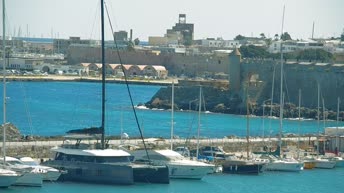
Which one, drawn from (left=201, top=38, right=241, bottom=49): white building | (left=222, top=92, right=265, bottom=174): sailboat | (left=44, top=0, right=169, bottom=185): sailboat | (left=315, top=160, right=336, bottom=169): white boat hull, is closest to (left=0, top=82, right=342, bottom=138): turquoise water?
(left=315, top=160, right=336, bottom=169): white boat hull

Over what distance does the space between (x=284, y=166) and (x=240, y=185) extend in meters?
3.23

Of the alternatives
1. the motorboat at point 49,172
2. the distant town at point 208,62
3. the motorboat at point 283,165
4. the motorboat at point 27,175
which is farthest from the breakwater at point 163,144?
the distant town at point 208,62

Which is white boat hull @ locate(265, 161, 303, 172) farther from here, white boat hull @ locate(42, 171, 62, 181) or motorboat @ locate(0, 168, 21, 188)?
motorboat @ locate(0, 168, 21, 188)

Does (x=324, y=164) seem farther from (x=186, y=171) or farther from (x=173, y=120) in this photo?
(x=173, y=120)

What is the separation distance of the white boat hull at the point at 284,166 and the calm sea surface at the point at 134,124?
0.70ft

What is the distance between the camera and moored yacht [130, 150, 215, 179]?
2856 centimetres

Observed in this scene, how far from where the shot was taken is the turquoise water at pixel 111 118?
45.6m

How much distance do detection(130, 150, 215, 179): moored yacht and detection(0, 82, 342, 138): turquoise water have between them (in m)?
7.83

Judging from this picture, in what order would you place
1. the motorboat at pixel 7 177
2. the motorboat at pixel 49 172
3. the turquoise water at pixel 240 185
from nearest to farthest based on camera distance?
the motorboat at pixel 7 177
the turquoise water at pixel 240 185
the motorboat at pixel 49 172

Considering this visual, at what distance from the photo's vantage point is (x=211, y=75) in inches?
3221

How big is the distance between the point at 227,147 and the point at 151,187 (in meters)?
8.49

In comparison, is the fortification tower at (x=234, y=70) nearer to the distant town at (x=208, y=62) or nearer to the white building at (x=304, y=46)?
the distant town at (x=208, y=62)

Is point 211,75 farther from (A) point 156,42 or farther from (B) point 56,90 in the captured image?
(A) point 156,42

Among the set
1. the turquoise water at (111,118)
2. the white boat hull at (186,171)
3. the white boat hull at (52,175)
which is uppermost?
the white boat hull at (52,175)
